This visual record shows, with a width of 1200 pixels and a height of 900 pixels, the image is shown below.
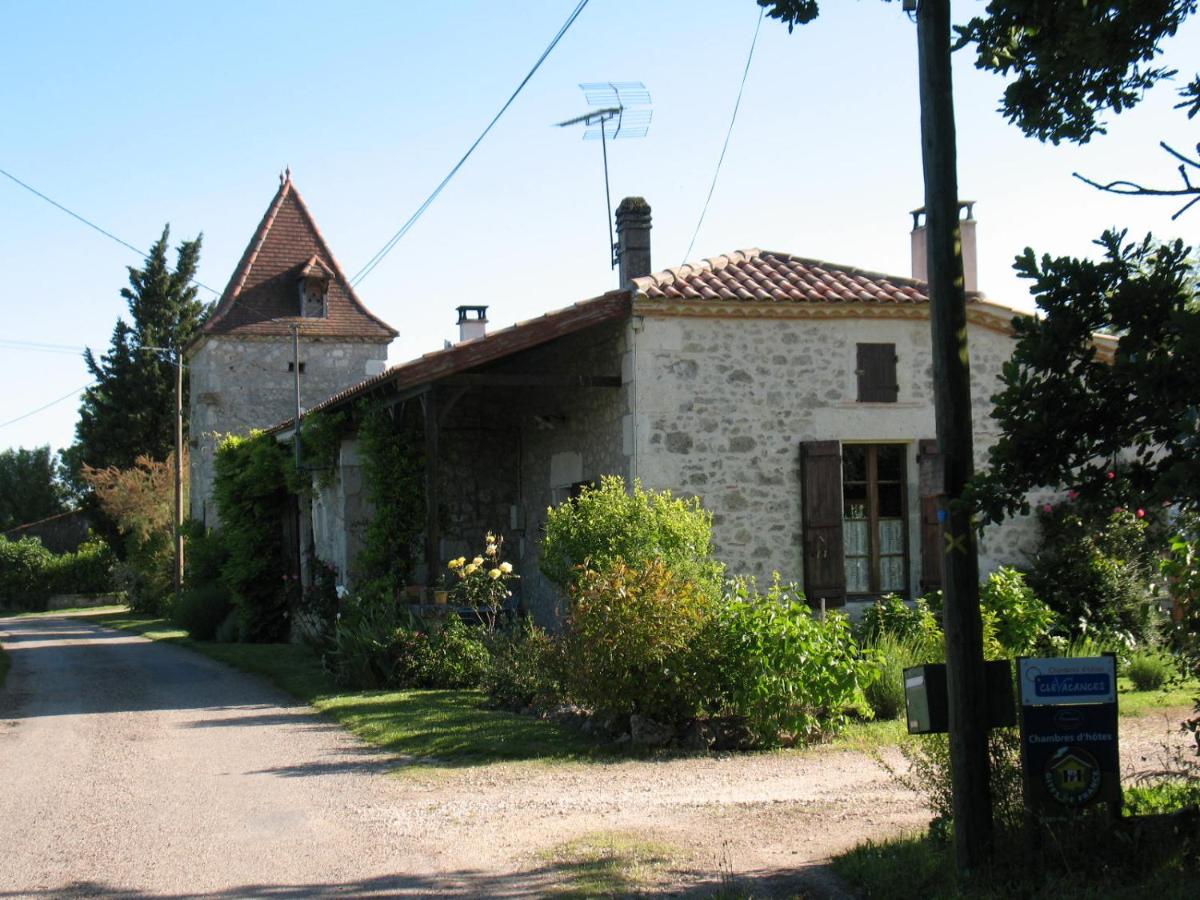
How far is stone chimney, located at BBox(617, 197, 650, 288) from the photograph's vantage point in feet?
48.0

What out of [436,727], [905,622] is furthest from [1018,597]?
[436,727]

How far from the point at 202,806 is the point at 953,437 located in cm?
495

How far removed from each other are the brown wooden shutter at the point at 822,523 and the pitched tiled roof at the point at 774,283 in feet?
5.43

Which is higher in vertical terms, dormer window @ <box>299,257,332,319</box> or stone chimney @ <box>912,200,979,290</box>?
dormer window @ <box>299,257,332,319</box>

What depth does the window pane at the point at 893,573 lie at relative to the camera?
14086 mm

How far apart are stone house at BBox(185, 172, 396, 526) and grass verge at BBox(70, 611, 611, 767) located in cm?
1455

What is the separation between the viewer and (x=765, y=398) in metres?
13.7

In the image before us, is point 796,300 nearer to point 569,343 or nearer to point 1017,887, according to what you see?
point 569,343

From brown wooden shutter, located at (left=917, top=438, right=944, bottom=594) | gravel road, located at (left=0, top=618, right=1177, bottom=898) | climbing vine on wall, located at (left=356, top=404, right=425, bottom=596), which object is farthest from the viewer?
climbing vine on wall, located at (left=356, top=404, right=425, bottom=596)

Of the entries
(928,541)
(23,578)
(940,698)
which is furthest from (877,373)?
(23,578)

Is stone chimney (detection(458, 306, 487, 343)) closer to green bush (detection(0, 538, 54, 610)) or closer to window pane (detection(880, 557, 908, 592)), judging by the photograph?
window pane (detection(880, 557, 908, 592))

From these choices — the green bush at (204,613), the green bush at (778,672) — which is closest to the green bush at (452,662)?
the green bush at (778,672)

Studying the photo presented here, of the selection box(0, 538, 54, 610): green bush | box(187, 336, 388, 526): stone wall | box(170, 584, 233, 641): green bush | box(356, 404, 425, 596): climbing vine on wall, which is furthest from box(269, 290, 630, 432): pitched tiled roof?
box(0, 538, 54, 610): green bush

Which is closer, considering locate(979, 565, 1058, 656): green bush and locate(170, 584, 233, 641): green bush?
locate(979, 565, 1058, 656): green bush
